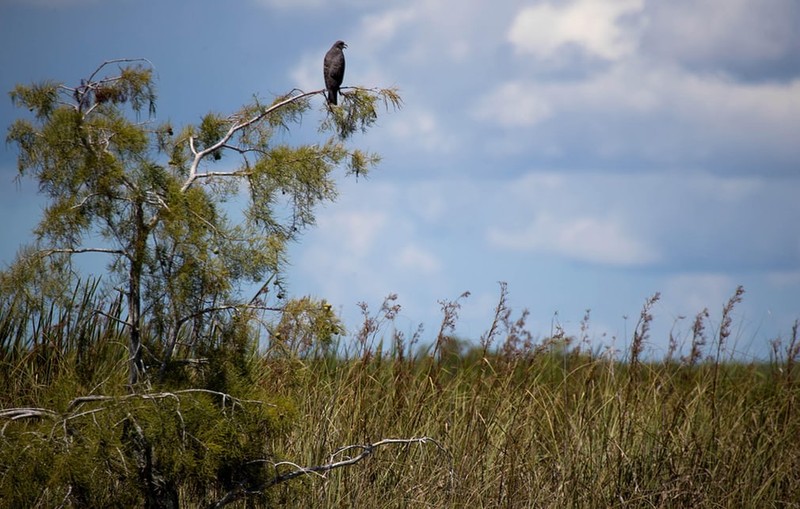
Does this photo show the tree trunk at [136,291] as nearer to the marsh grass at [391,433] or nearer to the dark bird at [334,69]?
the marsh grass at [391,433]

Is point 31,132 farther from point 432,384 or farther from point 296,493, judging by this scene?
point 432,384

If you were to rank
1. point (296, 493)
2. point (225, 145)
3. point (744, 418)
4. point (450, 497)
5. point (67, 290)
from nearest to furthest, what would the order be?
point (67, 290) → point (225, 145) → point (296, 493) → point (450, 497) → point (744, 418)

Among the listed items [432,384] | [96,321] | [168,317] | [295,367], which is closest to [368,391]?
[432,384]

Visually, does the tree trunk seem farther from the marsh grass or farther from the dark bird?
the dark bird

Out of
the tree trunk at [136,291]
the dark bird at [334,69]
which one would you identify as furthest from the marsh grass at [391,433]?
the dark bird at [334,69]

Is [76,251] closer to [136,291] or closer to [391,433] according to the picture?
[136,291]

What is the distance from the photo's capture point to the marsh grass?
4137 millimetres

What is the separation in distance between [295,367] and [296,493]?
0.98 metres

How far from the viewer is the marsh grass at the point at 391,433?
4.14 metres

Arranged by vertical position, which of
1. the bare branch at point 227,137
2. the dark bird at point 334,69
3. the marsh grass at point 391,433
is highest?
the dark bird at point 334,69

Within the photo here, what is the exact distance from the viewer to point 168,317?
4406 mm

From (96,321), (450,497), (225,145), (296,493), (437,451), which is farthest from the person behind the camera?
(96,321)

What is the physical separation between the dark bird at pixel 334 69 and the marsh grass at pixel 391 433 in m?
1.53

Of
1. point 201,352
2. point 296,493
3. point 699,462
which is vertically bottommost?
point 296,493
